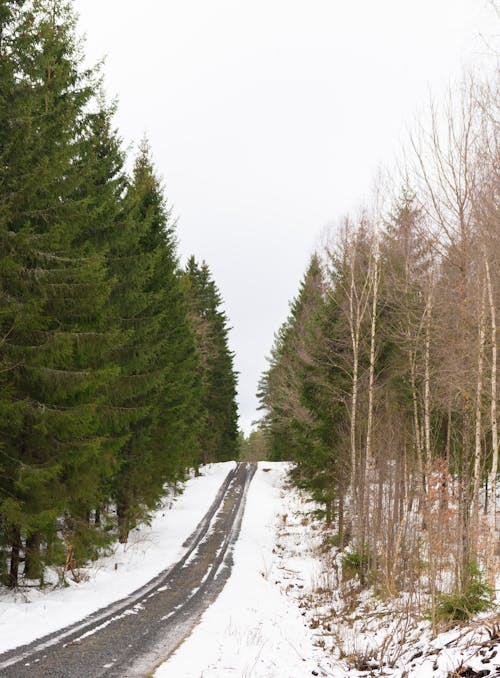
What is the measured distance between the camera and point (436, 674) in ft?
21.2

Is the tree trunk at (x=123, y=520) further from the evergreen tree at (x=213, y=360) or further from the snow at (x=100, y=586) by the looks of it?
the evergreen tree at (x=213, y=360)

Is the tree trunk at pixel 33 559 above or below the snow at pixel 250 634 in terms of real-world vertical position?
above

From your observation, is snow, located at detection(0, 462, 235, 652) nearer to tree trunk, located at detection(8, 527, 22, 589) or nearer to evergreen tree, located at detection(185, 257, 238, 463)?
tree trunk, located at detection(8, 527, 22, 589)

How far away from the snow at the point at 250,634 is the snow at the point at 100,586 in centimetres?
254

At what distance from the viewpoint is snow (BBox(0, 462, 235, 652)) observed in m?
9.32

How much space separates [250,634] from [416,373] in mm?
12304

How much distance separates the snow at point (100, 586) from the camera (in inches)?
367

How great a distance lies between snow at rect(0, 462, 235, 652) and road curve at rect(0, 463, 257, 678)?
15.7 inches

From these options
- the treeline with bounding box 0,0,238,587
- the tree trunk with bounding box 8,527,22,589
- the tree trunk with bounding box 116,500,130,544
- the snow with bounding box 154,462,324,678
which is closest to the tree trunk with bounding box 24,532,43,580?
the treeline with bounding box 0,0,238,587

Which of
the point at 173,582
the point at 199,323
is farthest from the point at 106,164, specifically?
the point at 199,323

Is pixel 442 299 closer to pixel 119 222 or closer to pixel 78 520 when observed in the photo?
pixel 119 222

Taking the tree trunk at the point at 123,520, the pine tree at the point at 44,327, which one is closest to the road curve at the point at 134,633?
the pine tree at the point at 44,327

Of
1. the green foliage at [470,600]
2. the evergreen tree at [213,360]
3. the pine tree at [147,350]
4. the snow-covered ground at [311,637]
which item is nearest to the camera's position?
the snow-covered ground at [311,637]

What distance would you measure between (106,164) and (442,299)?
1185 centimetres
